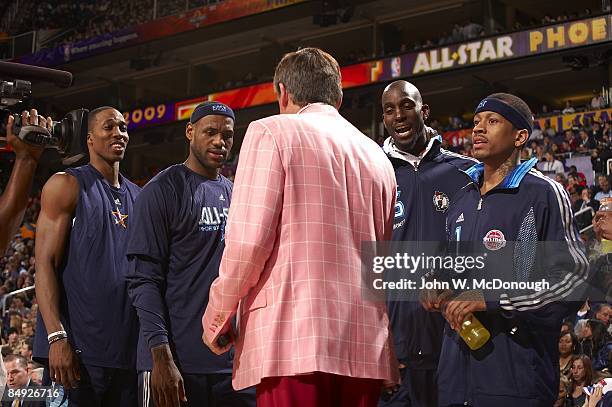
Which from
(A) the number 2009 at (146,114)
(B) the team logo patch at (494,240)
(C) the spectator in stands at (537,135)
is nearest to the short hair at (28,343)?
(B) the team logo patch at (494,240)

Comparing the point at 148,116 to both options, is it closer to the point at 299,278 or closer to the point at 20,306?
the point at 20,306

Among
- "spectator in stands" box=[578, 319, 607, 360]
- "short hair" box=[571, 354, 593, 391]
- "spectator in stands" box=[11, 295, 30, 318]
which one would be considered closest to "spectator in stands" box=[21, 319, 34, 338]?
"spectator in stands" box=[11, 295, 30, 318]

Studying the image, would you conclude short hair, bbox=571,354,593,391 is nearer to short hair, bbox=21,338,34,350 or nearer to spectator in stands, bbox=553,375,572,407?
spectator in stands, bbox=553,375,572,407

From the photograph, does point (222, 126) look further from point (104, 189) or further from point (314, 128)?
point (314, 128)

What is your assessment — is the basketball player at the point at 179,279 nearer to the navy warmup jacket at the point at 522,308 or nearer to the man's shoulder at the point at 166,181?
the man's shoulder at the point at 166,181

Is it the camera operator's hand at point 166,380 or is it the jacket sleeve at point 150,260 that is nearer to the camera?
the camera operator's hand at point 166,380

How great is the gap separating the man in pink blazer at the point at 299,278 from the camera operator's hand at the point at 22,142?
0.54 metres

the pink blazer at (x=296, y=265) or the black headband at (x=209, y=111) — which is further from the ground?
the black headband at (x=209, y=111)

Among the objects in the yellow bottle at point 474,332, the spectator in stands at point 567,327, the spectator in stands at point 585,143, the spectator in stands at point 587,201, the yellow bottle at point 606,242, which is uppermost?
the spectator in stands at point 585,143

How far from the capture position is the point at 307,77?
2.36 m

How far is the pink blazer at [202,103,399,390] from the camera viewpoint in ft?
6.97

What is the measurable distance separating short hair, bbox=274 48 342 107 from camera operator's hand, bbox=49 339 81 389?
154 cm

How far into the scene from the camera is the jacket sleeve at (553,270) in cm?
266

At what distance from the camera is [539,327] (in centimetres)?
270
